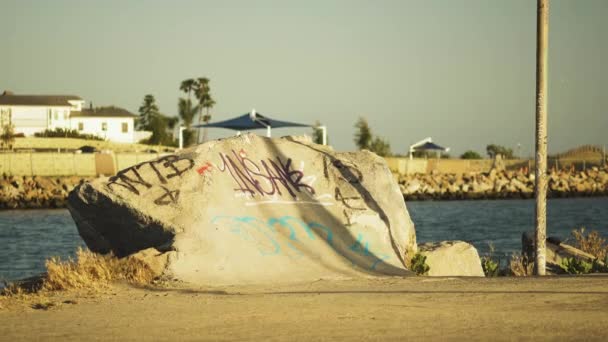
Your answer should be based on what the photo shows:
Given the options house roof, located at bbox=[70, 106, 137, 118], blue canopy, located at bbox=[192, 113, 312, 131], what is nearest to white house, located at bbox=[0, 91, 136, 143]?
house roof, located at bbox=[70, 106, 137, 118]

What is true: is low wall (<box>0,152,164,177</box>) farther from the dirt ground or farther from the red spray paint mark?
the dirt ground

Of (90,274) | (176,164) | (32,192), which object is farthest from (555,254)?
(32,192)

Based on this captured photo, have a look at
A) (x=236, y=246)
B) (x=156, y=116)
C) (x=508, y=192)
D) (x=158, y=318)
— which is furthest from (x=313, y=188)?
(x=156, y=116)

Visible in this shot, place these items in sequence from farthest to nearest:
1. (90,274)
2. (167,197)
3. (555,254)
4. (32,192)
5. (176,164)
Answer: (32,192) < (555,254) < (176,164) < (167,197) < (90,274)

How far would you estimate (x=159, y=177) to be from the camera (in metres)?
14.4

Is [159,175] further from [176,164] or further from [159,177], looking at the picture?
[176,164]

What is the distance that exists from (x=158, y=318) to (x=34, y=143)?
247 feet

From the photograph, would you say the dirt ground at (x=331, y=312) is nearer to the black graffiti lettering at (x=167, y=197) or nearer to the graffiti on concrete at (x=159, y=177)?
the black graffiti lettering at (x=167, y=197)

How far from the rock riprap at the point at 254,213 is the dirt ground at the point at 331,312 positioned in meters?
1.11

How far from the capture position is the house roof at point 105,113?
98.9 metres

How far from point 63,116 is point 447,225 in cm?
5852

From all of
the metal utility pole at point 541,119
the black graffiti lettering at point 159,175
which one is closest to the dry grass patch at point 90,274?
the black graffiti lettering at point 159,175

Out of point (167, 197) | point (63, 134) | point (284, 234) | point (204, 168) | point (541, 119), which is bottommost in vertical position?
point (284, 234)

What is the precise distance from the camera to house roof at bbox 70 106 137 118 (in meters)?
98.9
